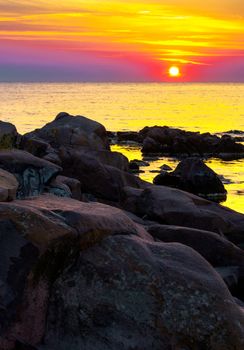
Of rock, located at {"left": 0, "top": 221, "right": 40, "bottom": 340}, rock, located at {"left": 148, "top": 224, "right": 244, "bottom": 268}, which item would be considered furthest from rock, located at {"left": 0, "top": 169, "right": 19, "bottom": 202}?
rock, located at {"left": 148, "top": 224, "right": 244, "bottom": 268}

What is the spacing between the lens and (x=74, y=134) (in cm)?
2997

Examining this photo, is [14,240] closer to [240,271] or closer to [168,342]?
[168,342]

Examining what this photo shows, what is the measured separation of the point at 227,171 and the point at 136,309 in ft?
111

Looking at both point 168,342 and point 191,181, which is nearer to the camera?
point 168,342

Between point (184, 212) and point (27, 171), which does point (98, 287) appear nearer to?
point (27, 171)

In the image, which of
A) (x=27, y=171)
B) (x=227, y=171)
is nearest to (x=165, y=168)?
(x=227, y=171)

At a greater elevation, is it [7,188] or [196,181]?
[7,188]

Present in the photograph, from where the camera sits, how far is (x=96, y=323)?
7.90m

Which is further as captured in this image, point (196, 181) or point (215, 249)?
point (196, 181)

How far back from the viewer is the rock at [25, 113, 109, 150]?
29.6 metres

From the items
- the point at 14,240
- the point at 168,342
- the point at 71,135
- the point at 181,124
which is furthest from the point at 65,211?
the point at 181,124

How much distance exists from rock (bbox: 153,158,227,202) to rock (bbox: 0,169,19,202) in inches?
843

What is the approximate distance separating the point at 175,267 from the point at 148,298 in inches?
26.4

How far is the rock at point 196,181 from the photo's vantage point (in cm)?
3139
